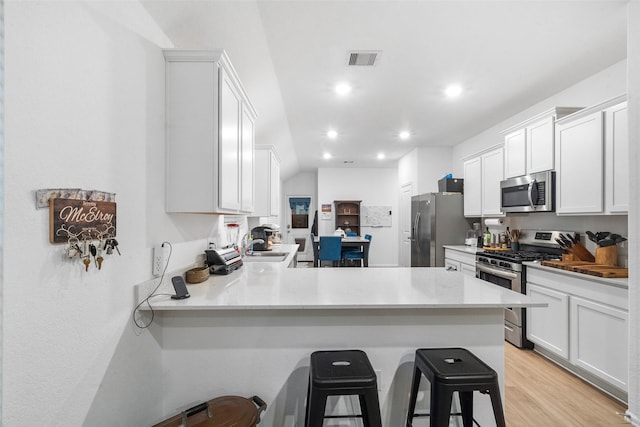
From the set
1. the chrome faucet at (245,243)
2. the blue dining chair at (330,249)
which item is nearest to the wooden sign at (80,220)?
the chrome faucet at (245,243)

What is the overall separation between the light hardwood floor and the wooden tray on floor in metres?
0.91

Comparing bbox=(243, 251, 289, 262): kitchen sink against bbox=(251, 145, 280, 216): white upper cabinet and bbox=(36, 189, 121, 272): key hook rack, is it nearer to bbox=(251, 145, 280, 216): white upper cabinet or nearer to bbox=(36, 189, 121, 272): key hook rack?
bbox=(251, 145, 280, 216): white upper cabinet

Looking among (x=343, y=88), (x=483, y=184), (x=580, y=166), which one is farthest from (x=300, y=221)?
(x=580, y=166)

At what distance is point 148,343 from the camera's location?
4.65ft

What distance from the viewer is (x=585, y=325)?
2.25 meters

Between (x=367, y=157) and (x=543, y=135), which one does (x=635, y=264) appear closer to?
(x=543, y=135)

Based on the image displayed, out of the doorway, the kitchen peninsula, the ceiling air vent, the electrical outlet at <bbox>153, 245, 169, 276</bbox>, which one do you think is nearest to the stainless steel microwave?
the kitchen peninsula

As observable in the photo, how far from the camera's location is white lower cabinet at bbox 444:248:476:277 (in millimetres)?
3760

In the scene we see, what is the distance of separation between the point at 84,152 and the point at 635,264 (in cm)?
296

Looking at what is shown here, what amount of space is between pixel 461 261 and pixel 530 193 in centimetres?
139

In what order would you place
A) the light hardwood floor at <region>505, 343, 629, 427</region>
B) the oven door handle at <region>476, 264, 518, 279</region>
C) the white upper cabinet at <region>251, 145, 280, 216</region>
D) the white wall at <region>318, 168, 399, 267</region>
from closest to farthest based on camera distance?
the light hardwood floor at <region>505, 343, 629, 427</region> < the oven door handle at <region>476, 264, 518, 279</region> < the white upper cabinet at <region>251, 145, 280, 216</region> < the white wall at <region>318, 168, 399, 267</region>

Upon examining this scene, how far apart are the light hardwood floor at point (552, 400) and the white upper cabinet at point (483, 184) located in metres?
1.87

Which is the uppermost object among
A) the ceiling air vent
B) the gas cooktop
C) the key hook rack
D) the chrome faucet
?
the ceiling air vent

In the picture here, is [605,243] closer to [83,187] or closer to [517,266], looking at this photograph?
[517,266]
